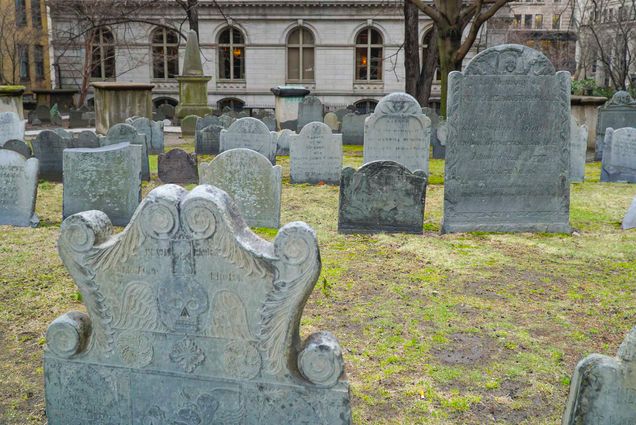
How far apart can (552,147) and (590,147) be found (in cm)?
949

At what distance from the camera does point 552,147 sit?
8.37 m

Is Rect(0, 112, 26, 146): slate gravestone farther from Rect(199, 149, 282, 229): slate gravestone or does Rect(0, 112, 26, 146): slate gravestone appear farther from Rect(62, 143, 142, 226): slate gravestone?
Rect(199, 149, 282, 229): slate gravestone

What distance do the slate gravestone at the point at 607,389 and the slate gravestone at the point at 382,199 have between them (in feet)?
17.7

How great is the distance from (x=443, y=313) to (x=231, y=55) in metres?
32.1

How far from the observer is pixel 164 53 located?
117 ft

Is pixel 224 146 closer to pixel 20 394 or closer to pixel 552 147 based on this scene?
pixel 552 147

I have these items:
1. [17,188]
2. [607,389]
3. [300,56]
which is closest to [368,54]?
[300,56]

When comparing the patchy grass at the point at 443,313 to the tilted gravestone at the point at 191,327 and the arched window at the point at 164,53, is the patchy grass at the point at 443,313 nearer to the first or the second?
the tilted gravestone at the point at 191,327

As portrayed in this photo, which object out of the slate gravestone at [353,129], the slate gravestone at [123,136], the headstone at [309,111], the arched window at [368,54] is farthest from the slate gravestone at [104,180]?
the arched window at [368,54]

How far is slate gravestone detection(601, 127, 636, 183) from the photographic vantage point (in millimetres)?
12461

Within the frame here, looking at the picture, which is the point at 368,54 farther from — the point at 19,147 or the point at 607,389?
the point at 607,389

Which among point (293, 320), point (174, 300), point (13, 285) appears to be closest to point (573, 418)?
point (293, 320)

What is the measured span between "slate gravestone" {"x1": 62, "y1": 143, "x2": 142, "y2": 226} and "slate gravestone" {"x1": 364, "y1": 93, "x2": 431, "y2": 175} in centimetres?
410

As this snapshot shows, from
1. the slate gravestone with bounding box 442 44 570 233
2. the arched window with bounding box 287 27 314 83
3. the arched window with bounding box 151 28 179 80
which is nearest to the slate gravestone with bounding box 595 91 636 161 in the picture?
the slate gravestone with bounding box 442 44 570 233
